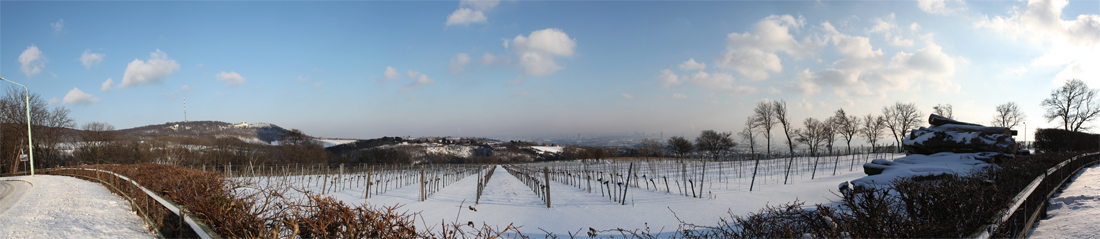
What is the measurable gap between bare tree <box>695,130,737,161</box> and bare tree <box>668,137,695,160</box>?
118cm

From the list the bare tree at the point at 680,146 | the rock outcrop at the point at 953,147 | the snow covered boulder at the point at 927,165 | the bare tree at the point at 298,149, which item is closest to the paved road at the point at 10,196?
the snow covered boulder at the point at 927,165

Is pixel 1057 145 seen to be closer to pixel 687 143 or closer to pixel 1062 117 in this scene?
pixel 1062 117

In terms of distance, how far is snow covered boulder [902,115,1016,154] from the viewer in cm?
1052

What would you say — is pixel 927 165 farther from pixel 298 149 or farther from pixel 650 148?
pixel 298 149

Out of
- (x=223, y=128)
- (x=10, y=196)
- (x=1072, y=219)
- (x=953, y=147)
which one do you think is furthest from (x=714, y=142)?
(x=223, y=128)

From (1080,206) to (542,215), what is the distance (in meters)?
8.04

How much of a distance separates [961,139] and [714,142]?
123 ft

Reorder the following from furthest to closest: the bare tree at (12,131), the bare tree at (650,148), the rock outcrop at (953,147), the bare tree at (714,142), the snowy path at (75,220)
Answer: the bare tree at (650,148)
the bare tree at (714,142)
the bare tree at (12,131)
the rock outcrop at (953,147)
the snowy path at (75,220)

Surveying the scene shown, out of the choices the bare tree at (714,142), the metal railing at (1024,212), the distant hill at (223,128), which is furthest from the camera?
the distant hill at (223,128)

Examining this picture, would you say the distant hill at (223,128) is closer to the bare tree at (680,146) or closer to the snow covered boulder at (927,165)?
the bare tree at (680,146)

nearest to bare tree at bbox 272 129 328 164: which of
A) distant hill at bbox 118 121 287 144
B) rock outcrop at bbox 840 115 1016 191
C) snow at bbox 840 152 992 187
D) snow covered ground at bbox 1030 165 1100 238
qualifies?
distant hill at bbox 118 121 287 144

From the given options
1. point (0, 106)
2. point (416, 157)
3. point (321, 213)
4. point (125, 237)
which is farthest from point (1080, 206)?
point (416, 157)

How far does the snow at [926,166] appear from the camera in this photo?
7.25 m

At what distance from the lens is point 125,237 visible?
6.32 meters
